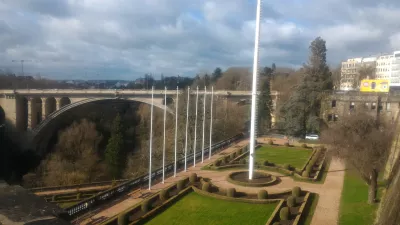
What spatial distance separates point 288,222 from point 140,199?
24.0 feet

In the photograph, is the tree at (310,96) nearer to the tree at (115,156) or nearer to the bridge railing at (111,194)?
the bridge railing at (111,194)

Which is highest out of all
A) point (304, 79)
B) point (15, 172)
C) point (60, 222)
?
point (304, 79)

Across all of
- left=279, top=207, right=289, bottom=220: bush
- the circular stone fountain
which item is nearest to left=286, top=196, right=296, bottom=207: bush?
left=279, top=207, right=289, bottom=220: bush

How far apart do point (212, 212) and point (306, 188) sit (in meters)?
6.90

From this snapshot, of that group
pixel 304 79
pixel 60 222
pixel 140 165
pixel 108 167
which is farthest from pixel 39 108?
pixel 60 222

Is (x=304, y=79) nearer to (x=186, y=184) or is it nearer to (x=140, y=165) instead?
(x=140, y=165)

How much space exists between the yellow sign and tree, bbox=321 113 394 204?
936 inches

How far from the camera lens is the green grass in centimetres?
1480

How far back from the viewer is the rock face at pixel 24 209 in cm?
314

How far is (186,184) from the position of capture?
20234mm

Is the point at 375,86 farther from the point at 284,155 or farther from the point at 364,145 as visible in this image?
the point at 364,145

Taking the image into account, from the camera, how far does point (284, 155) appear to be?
30.2 m

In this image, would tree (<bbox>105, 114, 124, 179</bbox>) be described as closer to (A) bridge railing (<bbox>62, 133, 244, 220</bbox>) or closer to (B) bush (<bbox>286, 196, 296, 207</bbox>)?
(A) bridge railing (<bbox>62, 133, 244, 220</bbox>)

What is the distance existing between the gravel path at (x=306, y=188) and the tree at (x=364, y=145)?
7.15 ft
